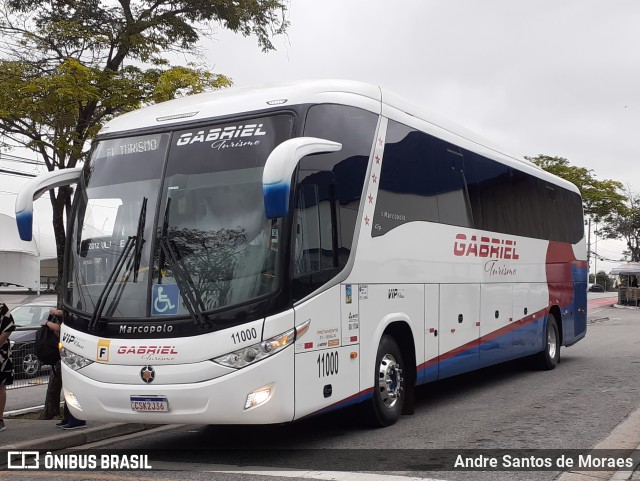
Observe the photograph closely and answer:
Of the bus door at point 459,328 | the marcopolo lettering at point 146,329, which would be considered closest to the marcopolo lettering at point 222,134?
the marcopolo lettering at point 146,329

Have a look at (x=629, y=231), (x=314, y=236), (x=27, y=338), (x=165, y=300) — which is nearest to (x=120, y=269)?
(x=165, y=300)

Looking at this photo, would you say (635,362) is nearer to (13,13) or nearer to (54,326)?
(54,326)

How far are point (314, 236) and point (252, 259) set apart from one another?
788 mm

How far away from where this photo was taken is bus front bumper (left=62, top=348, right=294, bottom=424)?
279 inches

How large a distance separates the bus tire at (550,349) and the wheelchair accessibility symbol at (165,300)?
30.6 feet

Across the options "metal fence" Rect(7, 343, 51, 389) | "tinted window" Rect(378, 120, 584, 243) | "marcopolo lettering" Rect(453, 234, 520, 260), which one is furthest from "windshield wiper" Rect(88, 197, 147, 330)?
"metal fence" Rect(7, 343, 51, 389)

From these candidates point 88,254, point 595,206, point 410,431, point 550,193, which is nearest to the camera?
point 88,254

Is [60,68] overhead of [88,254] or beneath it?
overhead

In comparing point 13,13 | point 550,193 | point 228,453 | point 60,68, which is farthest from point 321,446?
point 550,193

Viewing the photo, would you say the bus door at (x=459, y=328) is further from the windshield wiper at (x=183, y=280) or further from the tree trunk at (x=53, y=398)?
the tree trunk at (x=53, y=398)

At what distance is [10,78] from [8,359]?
405cm

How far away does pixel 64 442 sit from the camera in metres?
8.87

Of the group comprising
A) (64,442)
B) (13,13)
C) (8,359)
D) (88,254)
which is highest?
(13,13)

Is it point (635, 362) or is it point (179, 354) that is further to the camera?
point (635, 362)
